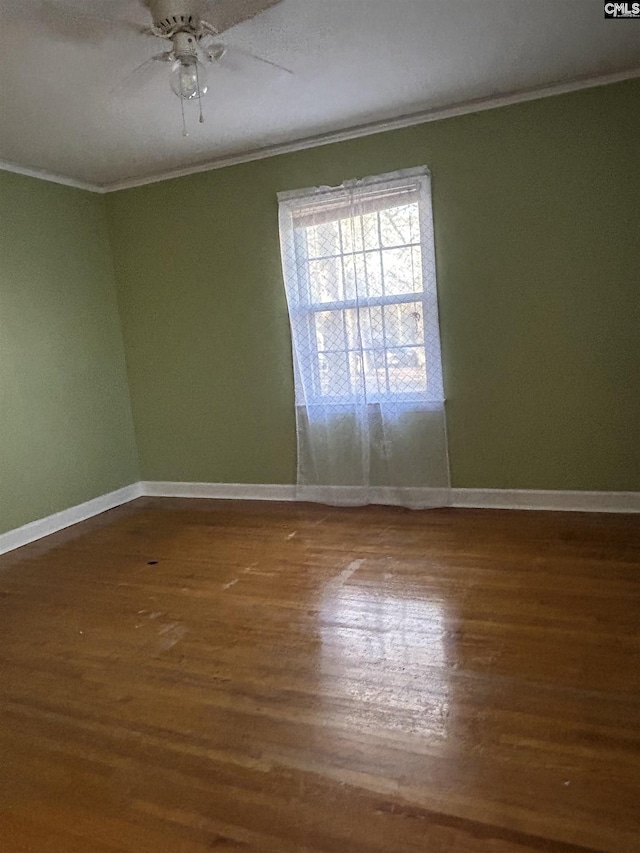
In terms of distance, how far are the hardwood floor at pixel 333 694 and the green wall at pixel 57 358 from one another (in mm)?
825

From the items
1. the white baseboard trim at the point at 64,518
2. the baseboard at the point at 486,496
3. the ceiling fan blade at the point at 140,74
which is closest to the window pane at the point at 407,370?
the baseboard at the point at 486,496

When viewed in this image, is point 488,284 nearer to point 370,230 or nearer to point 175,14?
point 370,230

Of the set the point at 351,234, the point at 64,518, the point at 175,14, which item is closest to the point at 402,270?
the point at 351,234

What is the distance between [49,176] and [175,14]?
2.44 metres

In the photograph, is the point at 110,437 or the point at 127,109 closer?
the point at 127,109

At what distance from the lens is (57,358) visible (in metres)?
4.45

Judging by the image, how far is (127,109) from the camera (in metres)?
3.37

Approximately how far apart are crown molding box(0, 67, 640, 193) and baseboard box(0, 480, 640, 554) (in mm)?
2272

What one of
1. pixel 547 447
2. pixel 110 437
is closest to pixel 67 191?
pixel 110 437

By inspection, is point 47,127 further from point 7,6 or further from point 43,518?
point 43,518

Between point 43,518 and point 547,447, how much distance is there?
10.8 feet

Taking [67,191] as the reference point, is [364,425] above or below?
below

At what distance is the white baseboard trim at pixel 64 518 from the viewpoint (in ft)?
13.4

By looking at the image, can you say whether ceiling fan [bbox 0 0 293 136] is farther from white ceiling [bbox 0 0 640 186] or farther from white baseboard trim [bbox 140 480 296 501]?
white baseboard trim [bbox 140 480 296 501]
